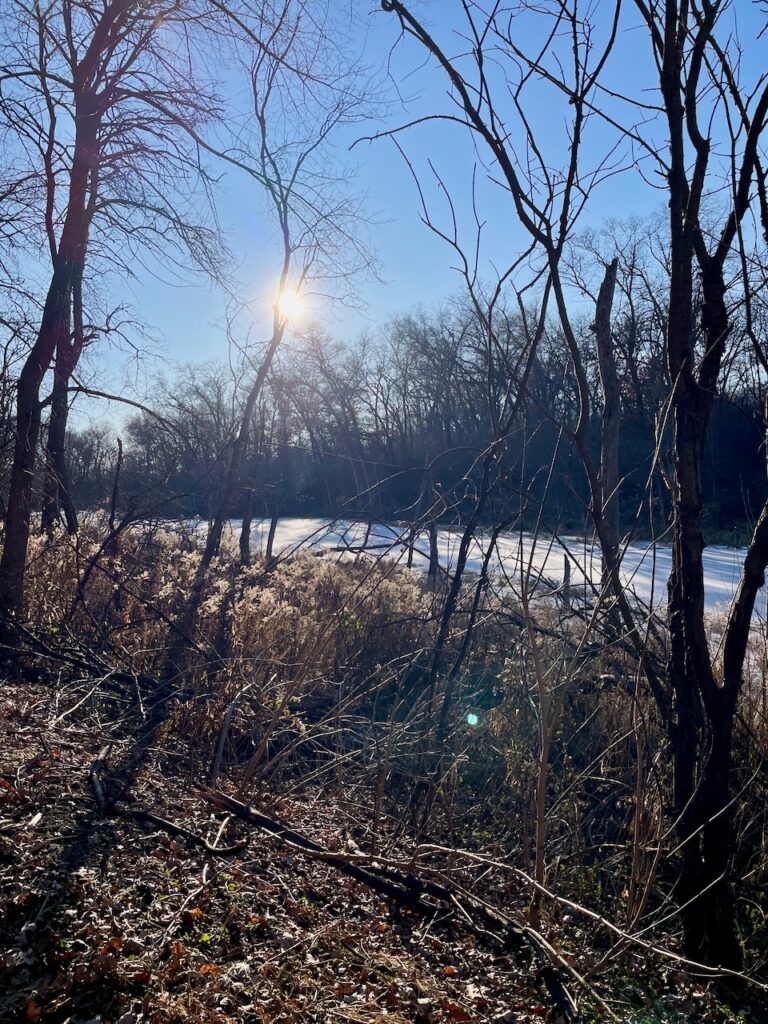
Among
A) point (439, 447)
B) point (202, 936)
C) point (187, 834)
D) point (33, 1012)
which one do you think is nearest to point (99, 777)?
point (187, 834)

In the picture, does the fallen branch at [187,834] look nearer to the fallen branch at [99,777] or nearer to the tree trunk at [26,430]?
the fallen branch at [99,777]

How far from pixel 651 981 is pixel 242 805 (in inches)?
67.4

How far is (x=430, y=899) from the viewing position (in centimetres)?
310

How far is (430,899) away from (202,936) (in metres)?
0.94

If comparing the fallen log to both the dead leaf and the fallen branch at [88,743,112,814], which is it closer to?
the fallen branch at [88,743,112,814]

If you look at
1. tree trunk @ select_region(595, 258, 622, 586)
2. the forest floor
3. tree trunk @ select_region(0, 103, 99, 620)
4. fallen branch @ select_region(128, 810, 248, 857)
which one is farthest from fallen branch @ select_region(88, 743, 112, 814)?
tree trunk @ select_region(0, 103, 99, 620)

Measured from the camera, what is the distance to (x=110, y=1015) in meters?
2.13

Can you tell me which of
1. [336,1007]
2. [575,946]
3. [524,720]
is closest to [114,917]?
[336,1007]

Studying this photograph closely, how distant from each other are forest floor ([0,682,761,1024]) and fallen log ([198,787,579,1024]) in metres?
0.04

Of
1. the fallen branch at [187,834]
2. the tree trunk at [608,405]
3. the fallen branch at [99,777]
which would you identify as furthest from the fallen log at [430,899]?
the tree trunk at [608,405]

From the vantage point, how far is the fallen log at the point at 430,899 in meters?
2.54

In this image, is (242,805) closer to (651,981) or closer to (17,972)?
(17,972)

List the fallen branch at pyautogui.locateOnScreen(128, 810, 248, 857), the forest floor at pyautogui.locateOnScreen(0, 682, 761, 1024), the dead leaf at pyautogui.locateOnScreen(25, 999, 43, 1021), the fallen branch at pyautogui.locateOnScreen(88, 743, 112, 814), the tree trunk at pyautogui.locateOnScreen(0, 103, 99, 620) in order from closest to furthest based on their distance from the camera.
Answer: the dead leaf at pyautogui.locateOnScreen(25, 999, 43, 1021) < the forest floor at pyautogui.locateOnScreen(0, 682, 761, 1024) < the fallen branch at pyautogui.locateOnScreen(128, 810, 248, 857) < the fallen branch at pyautogui.locateOnScreen(88, 743, 112, 814) < the tree trunk at pyautogui.locateOnScreen(0, 103, 99, 620)

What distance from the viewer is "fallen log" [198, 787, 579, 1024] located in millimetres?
2537
